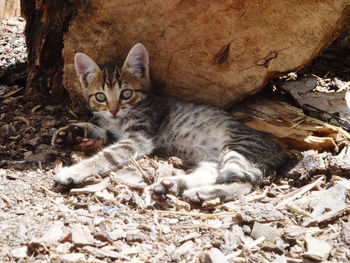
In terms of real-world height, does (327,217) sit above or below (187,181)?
above

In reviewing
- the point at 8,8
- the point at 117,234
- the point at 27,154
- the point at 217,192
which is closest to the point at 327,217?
the point at 217,192

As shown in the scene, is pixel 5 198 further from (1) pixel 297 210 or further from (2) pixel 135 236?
(1) pixel 297 210

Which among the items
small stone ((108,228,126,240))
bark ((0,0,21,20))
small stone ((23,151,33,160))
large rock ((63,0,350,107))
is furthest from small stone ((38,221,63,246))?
bark ((0,0,21,20))

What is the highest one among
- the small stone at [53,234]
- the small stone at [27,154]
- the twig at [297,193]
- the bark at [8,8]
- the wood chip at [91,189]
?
the bark at [8,8]

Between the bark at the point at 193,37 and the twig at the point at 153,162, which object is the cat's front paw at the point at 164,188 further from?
the bark at the point at 193,37

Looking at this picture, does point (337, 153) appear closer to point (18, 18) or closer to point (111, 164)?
point (111, 164)

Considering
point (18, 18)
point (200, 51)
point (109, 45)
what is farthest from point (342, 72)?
point (18, 18)

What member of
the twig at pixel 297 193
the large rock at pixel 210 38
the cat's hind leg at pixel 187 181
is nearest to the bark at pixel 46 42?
the large rock at pixel 210 38

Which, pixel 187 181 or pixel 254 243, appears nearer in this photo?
pixel 254 243
